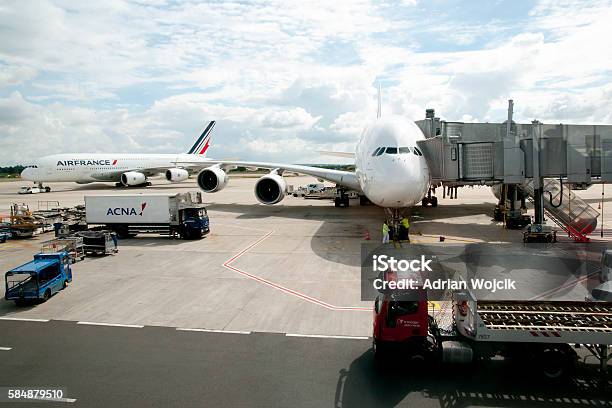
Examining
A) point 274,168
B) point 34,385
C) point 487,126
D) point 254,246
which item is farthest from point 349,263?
point 274,168

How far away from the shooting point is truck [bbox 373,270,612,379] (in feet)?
25.0

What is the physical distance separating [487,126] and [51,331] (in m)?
24.2

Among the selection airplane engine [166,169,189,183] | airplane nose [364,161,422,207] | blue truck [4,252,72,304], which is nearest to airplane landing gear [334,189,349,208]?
airplane nose [364,161,422,207]

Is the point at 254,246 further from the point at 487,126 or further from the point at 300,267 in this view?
the point at 487,126

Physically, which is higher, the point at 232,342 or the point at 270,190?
the point at 270,190

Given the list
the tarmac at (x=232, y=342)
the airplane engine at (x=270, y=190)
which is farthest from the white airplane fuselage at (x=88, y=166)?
the tarmac at (x=232, y=342)

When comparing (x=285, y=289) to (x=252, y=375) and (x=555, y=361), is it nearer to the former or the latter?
(x=252, y=375)

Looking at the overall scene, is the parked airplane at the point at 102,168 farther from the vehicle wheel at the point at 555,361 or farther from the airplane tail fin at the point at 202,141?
the vehicle wheel at the point at 555,361

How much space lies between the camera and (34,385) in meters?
8.10

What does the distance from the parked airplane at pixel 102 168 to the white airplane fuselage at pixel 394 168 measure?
3962 cm

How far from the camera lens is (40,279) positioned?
532 inches

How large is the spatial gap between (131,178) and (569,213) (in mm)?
50391

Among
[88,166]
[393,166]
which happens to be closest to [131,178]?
[88,166]

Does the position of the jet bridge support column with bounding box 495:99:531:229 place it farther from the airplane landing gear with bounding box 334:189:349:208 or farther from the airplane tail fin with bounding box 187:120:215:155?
the airplane tail fin with bounding box 187:120:215:155
